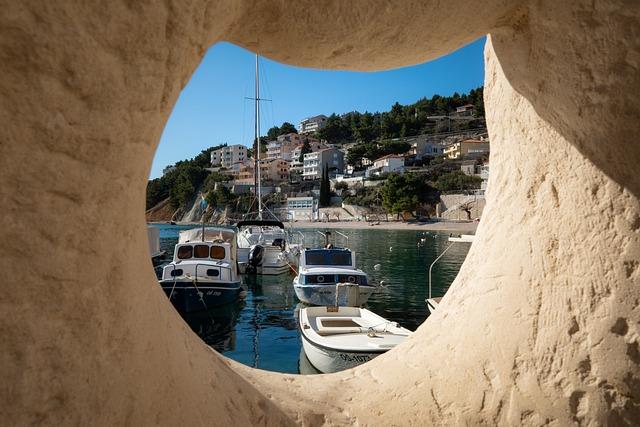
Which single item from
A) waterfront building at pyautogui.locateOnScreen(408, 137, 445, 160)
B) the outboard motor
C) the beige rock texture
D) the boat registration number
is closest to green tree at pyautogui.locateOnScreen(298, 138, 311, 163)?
waterfront building at pyautogui.locateOnScreen(408, 137, 445, 160)

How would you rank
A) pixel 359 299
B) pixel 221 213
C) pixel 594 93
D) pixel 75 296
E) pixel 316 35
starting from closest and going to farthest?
pixel 75 296, pixel 316 35, pixel 594 93, pixel 359 299, pixel 221 213

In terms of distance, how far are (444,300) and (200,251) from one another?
1281 centimetres

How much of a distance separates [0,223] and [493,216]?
7.37 ft

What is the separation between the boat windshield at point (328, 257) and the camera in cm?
1486

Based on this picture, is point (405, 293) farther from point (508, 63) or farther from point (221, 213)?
point (221, 213)

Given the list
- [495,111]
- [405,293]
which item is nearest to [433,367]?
[495,111]

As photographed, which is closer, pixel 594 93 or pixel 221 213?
pixel 594 93

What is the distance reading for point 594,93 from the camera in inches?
78.0

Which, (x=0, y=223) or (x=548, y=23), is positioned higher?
(x=548, y=23)

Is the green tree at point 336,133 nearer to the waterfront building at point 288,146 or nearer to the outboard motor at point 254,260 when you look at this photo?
the waterfront building at point 288,146

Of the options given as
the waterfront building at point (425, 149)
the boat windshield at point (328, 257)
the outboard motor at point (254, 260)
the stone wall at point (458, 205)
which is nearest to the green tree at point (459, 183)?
the stone wall at point (458, 205)

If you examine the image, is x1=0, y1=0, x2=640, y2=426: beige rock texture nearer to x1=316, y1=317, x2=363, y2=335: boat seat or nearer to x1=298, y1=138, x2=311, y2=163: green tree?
x1=316, y1=317, x2=363, y2=335: boat seat

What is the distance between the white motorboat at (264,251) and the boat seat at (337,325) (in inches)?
344

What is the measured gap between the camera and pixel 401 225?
2307 inches
